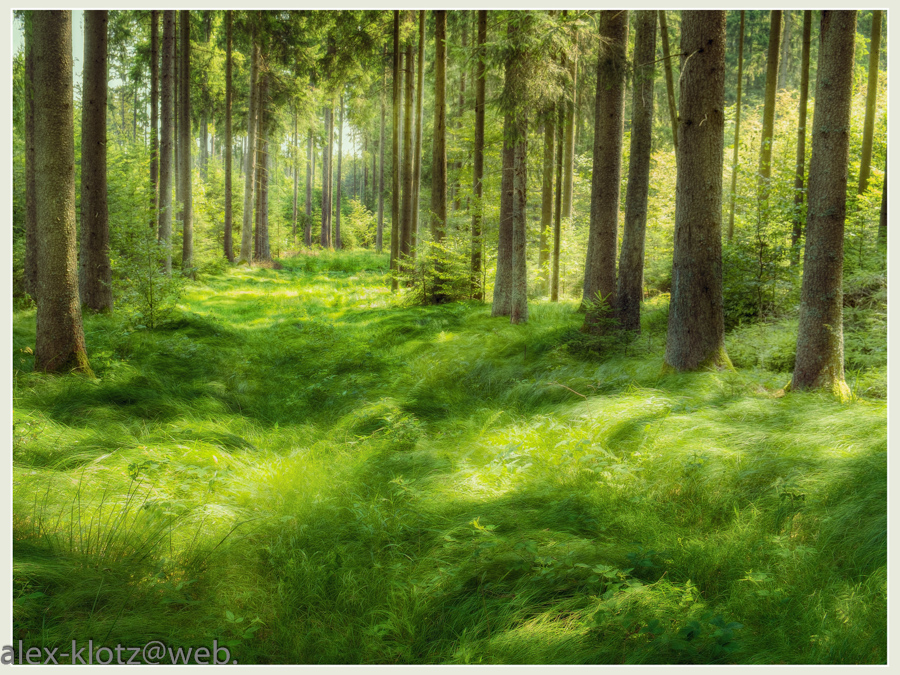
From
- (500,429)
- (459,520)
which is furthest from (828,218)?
(459,520)

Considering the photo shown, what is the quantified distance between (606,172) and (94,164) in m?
8.69

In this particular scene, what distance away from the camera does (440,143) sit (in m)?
13.2

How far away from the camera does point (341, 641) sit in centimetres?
241

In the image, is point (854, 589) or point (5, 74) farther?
point (5, 74)

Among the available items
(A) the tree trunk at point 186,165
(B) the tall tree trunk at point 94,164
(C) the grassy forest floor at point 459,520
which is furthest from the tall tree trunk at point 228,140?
(C) the grassy forest floor at point 459,520

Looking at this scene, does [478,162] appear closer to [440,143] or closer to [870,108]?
[440,143]

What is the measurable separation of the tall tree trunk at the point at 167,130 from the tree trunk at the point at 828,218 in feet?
45.5

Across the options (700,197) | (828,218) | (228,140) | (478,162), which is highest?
(228,140)

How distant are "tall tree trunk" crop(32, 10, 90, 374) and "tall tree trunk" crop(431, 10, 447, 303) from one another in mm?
8051

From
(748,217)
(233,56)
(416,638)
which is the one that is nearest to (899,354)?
(416,638)

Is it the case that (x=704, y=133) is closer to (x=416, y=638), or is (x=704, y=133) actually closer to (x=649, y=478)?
(x=649, y=478)

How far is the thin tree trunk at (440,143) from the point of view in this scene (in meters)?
12.7

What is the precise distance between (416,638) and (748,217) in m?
8.19

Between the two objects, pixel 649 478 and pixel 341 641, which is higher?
pixel 649 478
